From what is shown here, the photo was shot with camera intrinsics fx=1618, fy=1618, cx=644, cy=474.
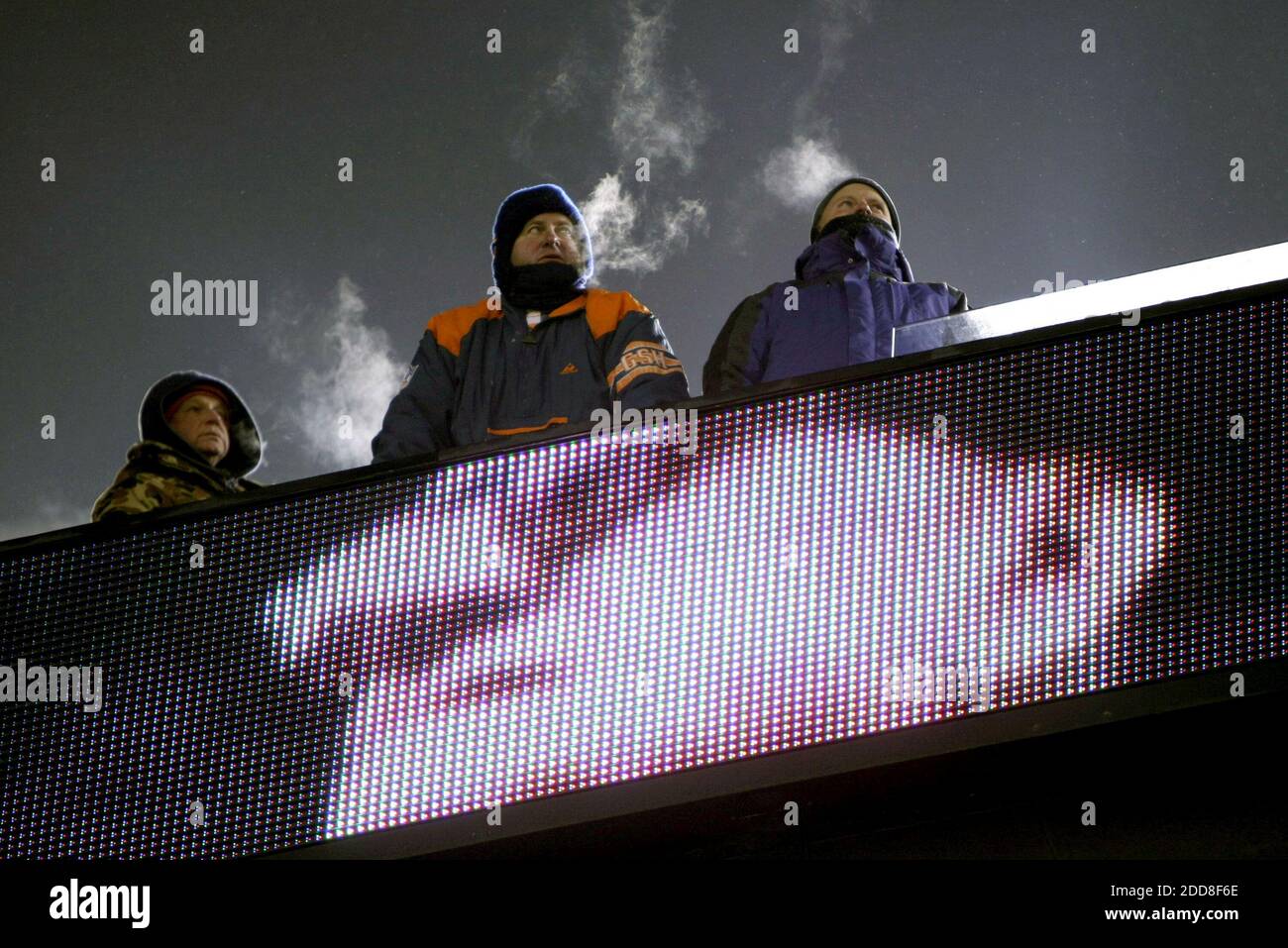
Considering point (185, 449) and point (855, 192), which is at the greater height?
point (855, 192)

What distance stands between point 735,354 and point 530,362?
0.65 metres

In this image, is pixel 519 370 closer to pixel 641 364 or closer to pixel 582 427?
pixel 641 364

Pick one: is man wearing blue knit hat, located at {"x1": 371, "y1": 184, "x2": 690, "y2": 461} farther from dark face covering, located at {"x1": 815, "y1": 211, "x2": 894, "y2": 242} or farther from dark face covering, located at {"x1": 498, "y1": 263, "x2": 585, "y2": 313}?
dark face covering, located at {"x1": 815, "y1": 211, "x2": 894, "y2": 242}

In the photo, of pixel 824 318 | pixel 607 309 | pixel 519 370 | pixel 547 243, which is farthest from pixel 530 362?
pixel 824 318

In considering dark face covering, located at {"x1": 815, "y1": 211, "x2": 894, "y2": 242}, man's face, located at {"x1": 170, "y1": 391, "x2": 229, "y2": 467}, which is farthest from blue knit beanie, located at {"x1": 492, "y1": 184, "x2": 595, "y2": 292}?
man's face, located at {"x1": 170, "y1": 391, "x2": 229, "y2": 467}

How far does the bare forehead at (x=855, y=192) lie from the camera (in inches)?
233

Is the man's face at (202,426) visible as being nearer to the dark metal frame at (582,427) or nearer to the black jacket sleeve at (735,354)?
the black jacket sleeve at (735,354)

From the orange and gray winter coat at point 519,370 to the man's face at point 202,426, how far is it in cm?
100

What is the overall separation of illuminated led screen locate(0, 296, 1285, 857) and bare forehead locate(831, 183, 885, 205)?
273 cm

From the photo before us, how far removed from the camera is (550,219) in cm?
563

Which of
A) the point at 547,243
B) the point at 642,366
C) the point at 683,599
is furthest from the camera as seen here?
the point at 547,243

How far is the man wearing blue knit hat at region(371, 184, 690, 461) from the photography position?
15.8 ft
